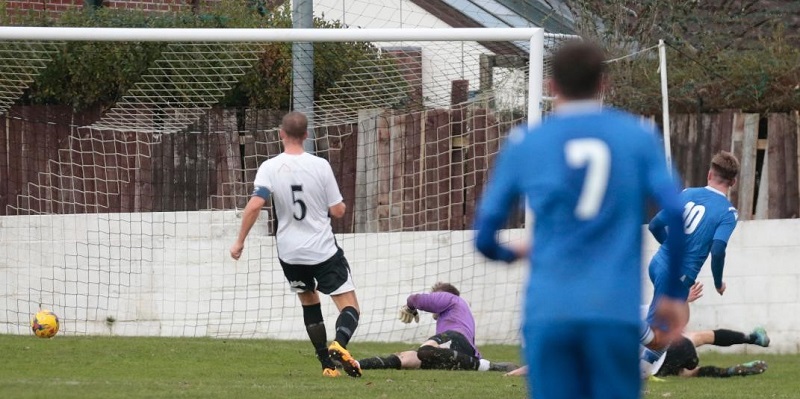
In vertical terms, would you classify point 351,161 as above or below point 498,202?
above

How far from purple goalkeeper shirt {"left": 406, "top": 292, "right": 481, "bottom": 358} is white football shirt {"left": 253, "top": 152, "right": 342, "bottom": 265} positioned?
66.0 inches

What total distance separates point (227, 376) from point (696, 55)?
9.02 metres

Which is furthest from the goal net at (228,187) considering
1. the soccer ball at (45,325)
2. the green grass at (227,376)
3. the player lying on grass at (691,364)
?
the player lying on grass at (691,364)

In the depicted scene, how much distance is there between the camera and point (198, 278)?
13.5 metres

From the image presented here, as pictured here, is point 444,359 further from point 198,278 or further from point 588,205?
point 588,205

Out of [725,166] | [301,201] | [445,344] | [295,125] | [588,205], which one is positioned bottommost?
[445,344]

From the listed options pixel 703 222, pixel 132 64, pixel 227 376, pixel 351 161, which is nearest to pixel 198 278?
pixel 351 161

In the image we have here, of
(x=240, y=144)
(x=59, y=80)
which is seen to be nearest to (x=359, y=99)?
(x=240, y=144)

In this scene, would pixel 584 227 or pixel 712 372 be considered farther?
pixel 712 372

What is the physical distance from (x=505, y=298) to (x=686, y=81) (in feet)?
11.8

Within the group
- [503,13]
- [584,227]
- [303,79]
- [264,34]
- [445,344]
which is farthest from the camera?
[503,13]

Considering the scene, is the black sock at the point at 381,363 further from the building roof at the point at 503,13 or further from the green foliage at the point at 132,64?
the building roof at the point at 503,13

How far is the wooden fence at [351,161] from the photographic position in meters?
14.0

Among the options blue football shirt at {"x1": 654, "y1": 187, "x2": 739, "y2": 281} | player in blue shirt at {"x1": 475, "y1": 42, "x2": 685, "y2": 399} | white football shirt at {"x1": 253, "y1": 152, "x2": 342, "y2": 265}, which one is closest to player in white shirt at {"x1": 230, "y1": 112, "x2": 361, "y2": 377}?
white football shirt at {"x1": 253, "y1": 152, "x2": 342, "y2": 265}
